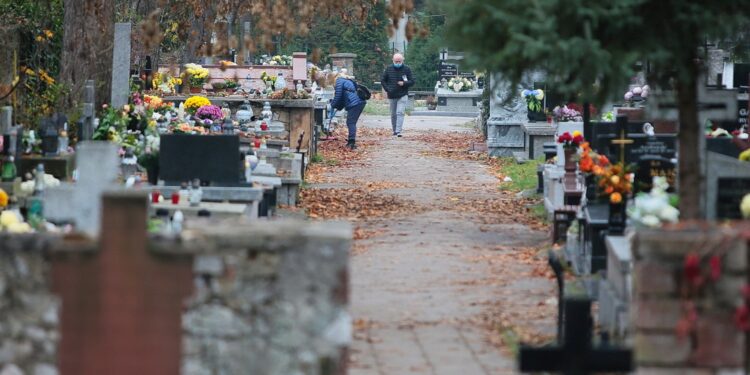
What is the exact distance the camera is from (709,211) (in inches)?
462

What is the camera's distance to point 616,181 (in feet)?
46.1

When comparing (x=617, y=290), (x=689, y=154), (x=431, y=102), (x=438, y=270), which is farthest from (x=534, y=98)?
(x=431, y=102)

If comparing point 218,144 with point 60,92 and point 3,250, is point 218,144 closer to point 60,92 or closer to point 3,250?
point 60,92

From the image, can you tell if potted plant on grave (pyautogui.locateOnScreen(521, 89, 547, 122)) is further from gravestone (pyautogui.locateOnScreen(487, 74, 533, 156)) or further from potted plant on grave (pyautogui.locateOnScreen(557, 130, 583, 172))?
potted plant on grave (pyautogui.locateOnScreen(557, 130, 583, 172))

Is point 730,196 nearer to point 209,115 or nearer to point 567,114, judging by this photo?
point 209,115

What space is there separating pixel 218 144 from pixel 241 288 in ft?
28.2

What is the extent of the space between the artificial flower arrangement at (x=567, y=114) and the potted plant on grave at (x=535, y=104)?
1.84m

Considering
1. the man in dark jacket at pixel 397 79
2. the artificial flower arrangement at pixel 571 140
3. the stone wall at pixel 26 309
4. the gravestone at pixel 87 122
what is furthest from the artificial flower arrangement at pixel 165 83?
the stone wall at pixel 26 309

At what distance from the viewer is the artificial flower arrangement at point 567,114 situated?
2558 cm

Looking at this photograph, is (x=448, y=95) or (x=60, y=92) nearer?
(x=60, y=92)

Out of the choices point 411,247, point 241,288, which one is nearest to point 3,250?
point 241,288

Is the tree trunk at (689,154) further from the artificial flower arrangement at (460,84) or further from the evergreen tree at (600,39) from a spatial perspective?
the artificial flower arrangement at (460,84)

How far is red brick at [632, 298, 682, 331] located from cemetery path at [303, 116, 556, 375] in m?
2.39

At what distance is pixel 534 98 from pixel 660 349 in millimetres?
20713
